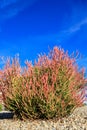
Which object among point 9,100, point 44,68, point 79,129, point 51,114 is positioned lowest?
point 79,129

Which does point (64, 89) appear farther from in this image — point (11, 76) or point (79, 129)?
point (11, 76)

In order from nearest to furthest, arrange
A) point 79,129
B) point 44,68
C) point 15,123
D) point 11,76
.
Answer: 1. point 79,129
2. point 15,123
3. point 44,68
4. point 11,76

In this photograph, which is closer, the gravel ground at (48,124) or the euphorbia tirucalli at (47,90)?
the gravel ground at (48,124)

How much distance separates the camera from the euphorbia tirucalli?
35.0 ft

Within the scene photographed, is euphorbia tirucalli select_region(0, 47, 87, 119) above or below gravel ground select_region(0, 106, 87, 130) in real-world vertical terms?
above

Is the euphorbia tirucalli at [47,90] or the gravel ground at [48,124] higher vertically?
the euphorbia tirucalli at [47,90]

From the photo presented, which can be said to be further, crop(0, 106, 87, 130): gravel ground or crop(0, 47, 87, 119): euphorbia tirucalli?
crop(0, 47, 87, 119): euphorbia tirucalli

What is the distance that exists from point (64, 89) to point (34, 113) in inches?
52.1

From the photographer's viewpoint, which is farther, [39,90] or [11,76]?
[11,76]

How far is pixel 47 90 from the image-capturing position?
10.5m

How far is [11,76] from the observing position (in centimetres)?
1309

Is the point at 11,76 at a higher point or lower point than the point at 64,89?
higher

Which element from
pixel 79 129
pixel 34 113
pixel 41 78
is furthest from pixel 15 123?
pixel 79 129

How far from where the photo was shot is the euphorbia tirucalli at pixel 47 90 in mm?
10664
